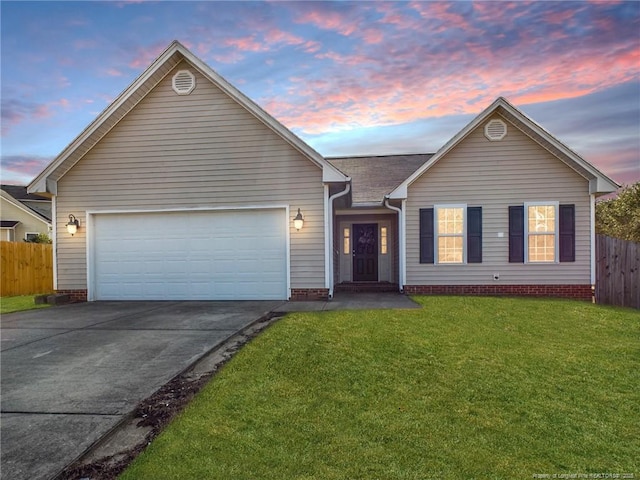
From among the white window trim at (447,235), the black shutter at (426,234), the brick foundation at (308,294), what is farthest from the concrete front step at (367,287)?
the brick foundation at (308,294)

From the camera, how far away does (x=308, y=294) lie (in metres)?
9.70

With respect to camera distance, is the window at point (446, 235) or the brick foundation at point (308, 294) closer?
the brick foundation at point (308, 294)

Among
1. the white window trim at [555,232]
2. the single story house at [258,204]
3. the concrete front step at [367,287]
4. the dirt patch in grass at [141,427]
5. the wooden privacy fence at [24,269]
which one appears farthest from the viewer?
the wooden privacy fence at [24,269]

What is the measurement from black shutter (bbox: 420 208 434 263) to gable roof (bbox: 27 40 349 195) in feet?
9.53

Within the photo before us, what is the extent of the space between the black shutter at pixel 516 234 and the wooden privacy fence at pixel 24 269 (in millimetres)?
16136

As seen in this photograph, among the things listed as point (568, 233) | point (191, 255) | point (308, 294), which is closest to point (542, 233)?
point (568, 233)

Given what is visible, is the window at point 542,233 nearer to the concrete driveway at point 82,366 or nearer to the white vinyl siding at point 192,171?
the white vinyl siding at point 192,171

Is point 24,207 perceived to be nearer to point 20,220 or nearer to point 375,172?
point 20,220

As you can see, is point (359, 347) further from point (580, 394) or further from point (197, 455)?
point (197, 455)

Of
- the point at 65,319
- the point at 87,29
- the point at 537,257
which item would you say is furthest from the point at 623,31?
the point at 65,319

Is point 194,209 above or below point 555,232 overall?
above

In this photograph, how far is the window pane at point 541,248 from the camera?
410 inches

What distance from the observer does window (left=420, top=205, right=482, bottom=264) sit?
10633 mm

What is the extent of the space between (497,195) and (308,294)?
5929 millimetres
